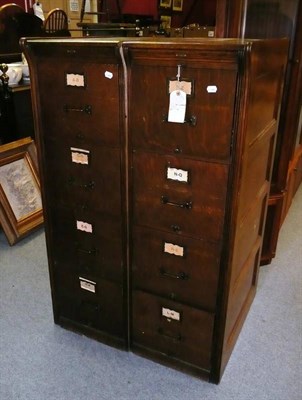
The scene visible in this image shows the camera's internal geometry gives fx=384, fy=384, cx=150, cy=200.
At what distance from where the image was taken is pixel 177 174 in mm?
1332

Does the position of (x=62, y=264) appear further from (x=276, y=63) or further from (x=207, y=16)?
(x=207, y=16)

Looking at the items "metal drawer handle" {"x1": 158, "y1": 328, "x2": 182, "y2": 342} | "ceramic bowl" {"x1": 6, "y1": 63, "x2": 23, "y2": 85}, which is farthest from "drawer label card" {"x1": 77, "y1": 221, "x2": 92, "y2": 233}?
"ceramic bowl" {"x1": 6, "y1": 63, "x2": 23, "y2": 85}

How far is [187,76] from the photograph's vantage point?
3.90 feet

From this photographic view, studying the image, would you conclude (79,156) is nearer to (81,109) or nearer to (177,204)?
(81,109)

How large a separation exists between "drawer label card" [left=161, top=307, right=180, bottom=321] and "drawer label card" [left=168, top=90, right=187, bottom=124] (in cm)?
77

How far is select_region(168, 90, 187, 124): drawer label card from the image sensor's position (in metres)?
1.21

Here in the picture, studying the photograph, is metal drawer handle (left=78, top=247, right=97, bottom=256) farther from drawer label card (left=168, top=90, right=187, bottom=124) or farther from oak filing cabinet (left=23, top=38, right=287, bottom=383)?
drawer label card (left=168, top=90, right=187, bottom=124)

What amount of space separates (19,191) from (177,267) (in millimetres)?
1651

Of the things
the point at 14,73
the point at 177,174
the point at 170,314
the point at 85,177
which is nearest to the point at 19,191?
the point at 14,73

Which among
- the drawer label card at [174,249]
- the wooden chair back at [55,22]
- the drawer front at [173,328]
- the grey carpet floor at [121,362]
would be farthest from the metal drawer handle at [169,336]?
the wooden chair back at [55,22]

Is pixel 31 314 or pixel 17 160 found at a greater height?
pixel 17 160

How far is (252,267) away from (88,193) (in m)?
0.94

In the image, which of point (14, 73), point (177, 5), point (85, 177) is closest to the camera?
point (85, 177)

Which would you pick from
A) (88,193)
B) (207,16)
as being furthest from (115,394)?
(207,16)
